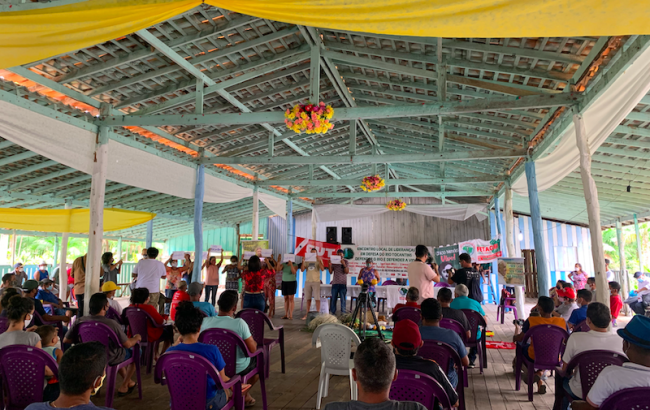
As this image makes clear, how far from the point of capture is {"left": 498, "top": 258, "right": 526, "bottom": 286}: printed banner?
8.51 m

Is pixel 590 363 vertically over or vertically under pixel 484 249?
under

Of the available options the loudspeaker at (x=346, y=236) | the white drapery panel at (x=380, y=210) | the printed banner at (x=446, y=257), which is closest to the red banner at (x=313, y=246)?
the white drapery panel at (x=380, y=210)

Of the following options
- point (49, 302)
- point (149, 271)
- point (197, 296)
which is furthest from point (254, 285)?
point (49, 302)

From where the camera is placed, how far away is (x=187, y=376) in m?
2.48

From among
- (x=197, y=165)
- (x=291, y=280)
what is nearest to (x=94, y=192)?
(x=197, y=165)

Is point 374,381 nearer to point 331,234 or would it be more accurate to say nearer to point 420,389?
point 420,389

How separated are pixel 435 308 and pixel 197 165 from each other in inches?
291

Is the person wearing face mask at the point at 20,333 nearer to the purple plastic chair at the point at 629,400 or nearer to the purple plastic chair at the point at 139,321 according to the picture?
the purple plastic chair at the point at 139,321

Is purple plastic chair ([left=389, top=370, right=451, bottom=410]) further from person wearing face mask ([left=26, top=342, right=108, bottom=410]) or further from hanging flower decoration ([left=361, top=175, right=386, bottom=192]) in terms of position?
hanging flower decoration ([left=361, top=175, right=386, bottom=192])

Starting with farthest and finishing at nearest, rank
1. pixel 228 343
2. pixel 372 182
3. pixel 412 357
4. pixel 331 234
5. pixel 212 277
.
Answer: pixel 331 234, pixel 372 182, pixel 212 277, pixel 228 343, pixel 412 357

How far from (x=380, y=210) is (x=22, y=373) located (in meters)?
12.7

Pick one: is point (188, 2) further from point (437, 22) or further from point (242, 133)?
point (242, 133)

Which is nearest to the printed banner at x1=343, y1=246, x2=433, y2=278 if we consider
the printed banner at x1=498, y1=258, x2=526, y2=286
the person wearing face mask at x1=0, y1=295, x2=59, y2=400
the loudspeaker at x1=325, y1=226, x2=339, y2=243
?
the printed banner at x1=498, y1=258, x2=526, y2=286

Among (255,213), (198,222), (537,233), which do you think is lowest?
(537,233)
